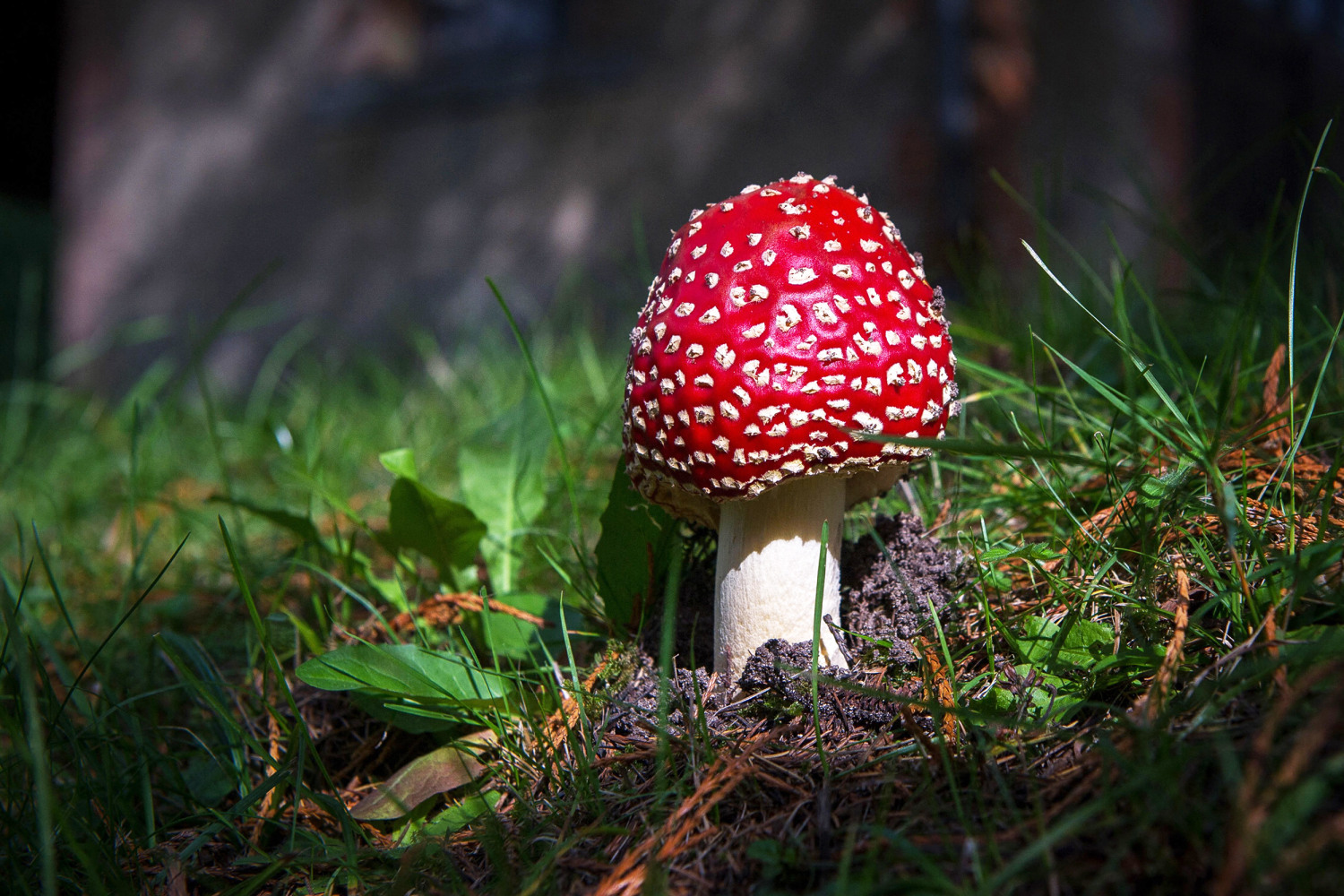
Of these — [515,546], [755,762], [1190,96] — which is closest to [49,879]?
[755,762]

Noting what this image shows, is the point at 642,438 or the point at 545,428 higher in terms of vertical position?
the point at 642,438

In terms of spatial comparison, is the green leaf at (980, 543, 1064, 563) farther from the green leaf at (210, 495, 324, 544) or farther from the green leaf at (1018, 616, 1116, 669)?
the green leaf at (210, 495, 324, 544)

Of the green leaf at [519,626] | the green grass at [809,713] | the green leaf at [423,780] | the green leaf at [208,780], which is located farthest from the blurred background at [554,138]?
the green leaf at [423,780]

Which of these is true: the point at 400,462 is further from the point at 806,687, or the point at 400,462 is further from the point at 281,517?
the point at 806,687

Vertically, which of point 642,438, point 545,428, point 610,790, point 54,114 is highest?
point 54,114

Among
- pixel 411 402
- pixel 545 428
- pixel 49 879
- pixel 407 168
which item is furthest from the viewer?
pixel 407 168

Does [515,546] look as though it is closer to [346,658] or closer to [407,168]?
[346,658]

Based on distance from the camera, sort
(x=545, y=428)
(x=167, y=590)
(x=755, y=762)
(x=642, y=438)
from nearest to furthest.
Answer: (x=755, y=762) < (x=642, y=438) < (x=545, y=428) < (x=167, y=590)

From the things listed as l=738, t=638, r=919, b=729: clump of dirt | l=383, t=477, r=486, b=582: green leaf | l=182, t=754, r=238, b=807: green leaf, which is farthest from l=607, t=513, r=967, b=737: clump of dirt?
l=182, t=754, r=238, b=807: green leaf
